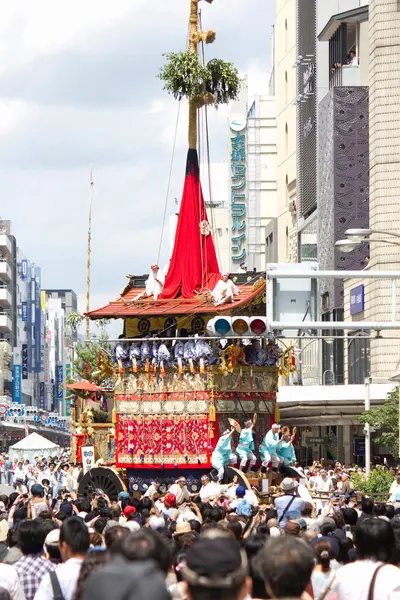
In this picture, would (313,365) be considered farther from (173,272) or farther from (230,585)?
(230,585)

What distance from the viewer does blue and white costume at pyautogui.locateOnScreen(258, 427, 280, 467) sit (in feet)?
94.1

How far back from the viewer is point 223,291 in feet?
99.7

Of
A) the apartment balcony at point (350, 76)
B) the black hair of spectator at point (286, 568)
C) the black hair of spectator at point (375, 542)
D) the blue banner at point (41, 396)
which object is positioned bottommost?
the blue banner at point (41, 396)

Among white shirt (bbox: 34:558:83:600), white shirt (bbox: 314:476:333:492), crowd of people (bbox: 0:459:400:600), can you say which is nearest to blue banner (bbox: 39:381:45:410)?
white shirt (bbox: 314:476:333:492)

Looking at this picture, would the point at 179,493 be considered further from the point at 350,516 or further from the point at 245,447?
the point at 350,516

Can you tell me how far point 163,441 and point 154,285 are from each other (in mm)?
3452

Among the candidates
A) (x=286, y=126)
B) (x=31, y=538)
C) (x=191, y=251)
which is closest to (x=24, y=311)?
(x=286, y=126)

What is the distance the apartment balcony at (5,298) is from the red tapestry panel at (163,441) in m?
93.6

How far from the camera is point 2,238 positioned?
411 feet

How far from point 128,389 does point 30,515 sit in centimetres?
1525

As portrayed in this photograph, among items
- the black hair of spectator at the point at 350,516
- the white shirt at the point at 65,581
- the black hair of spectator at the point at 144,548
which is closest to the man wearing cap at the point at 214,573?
the black hair of spectator at the point at 144,548

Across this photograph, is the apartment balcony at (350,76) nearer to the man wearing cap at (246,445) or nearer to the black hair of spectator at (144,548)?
the man wearing cap at (246,445)

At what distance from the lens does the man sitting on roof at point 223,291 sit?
30.3m

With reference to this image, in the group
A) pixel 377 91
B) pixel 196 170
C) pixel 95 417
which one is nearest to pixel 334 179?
pixel 377 91
